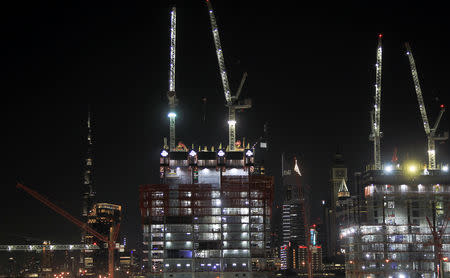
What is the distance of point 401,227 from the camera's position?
172125 millimetres

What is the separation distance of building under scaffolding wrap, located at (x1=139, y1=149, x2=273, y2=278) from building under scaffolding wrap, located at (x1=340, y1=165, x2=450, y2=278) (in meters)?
29.1

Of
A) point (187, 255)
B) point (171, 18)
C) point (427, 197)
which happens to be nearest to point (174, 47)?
point (171, 18)

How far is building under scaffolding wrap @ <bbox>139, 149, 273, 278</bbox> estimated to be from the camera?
173 m

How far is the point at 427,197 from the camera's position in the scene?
17950 cm

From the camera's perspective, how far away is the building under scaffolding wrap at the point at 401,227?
6531 inches

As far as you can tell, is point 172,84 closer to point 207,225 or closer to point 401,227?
point 207,225

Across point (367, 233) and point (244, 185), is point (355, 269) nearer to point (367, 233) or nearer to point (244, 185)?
point (367, 233)

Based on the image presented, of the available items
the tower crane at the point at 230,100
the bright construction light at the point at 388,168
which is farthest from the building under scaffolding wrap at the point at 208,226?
the bright construction light at the point at 388,168

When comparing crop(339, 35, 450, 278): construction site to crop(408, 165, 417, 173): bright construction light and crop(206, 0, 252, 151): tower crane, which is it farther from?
crop(206, 0, 252, 151): tower crane

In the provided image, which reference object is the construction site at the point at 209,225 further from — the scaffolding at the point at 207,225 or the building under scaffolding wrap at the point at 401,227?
the building under scaffolding wrap at the point at 401,227

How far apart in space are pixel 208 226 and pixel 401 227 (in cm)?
5719

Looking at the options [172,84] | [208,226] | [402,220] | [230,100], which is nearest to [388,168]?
[402,220]

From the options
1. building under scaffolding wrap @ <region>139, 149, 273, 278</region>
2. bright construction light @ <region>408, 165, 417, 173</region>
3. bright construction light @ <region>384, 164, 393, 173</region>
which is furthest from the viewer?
bright construction light @ <region>384, 164, 393, 173</region>

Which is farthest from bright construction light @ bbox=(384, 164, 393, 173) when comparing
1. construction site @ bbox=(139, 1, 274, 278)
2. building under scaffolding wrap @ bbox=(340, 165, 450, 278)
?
construction site @ bbox=(139, 1, 274, 278)
